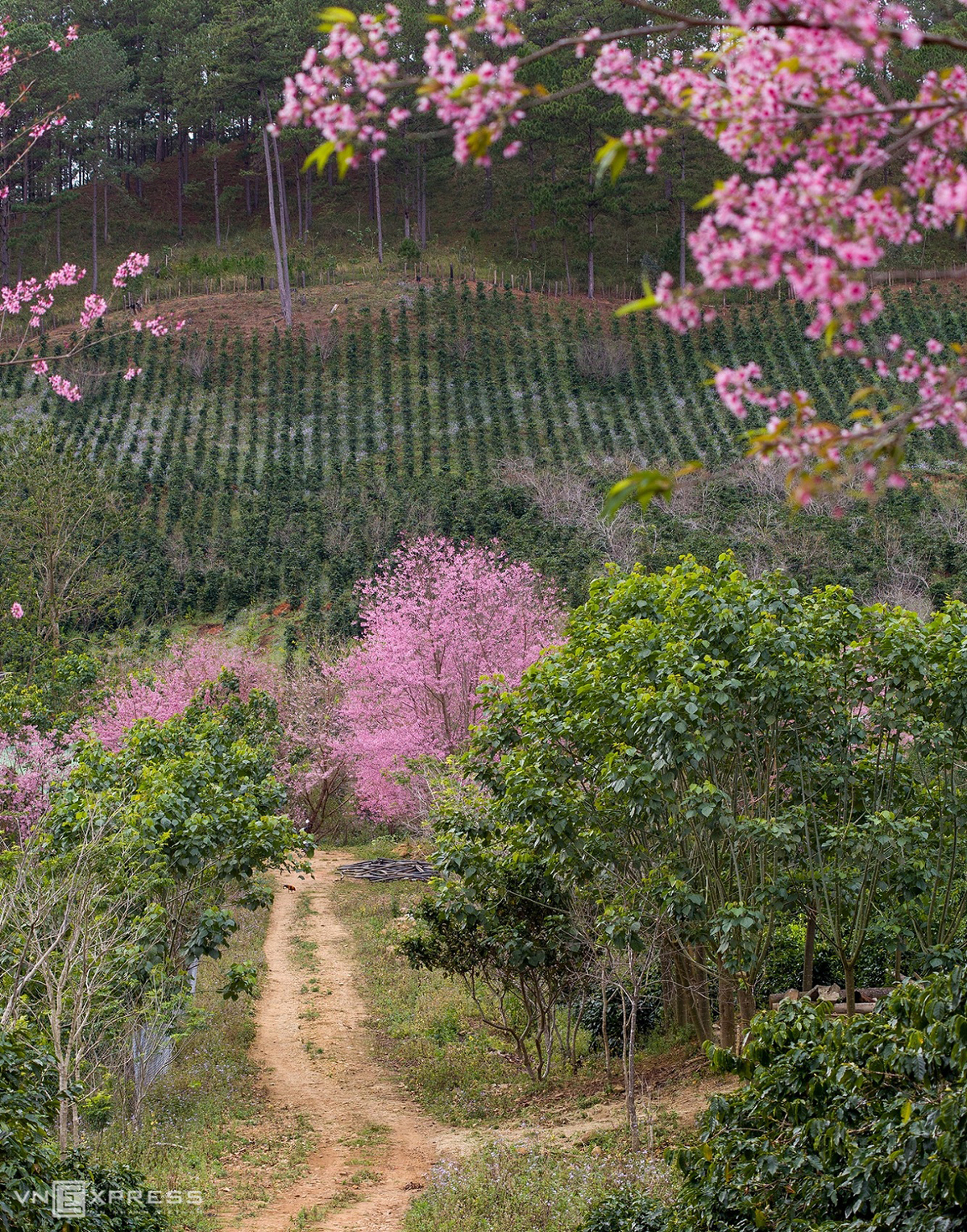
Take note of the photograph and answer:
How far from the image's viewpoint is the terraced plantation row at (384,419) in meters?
40.6

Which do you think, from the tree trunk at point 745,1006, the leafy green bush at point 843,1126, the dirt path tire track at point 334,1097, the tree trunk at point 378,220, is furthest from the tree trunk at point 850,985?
the tree trunk at point 378,220

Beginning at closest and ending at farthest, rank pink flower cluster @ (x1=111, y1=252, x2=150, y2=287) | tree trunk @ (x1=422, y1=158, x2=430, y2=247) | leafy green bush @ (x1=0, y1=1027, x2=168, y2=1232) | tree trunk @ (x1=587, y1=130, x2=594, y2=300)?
leafy green bush @ (x1=0, y1=1027, x2=168, y2=1232) → pink flower cluster @ (x1=111, y1=252, x2=150, y2=287) → tree trunk @ (x1=587, y1=130, x2=594, y2=300) → tree trunk @ (x1=422, y1=158, x2=430, y2=247)

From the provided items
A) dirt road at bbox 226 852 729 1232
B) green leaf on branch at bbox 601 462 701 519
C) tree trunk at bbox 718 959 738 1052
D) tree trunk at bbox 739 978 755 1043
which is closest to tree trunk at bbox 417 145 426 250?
dirt road at bbox 226 852 729 1232

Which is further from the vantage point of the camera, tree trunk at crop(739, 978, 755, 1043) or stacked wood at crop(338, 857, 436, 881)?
stacked wood at crop(338, 857, 436, 881)

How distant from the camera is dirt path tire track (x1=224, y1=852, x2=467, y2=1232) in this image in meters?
9.60

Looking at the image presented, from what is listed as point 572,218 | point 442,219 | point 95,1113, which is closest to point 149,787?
point 95,1113

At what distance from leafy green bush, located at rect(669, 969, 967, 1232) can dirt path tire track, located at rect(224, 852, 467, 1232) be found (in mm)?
4278

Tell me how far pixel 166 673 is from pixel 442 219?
50.3 metres

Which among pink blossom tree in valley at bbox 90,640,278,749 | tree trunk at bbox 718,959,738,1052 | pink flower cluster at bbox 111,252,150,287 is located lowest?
pink blossom tree in valley at bbox 90,640,278,749

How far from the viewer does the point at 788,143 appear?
307 cm

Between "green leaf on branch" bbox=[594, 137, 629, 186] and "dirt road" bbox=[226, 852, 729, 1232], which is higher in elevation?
"green leaf on branch" bbox=[594, 137, 629, 186]

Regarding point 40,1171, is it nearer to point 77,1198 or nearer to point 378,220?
point 77,1198

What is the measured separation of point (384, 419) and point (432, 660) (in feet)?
99.0

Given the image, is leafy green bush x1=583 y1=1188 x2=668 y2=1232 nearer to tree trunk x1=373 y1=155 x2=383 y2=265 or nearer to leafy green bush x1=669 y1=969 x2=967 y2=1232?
leafy green bush x1=669 y1=969 x2=967 y2=1232
